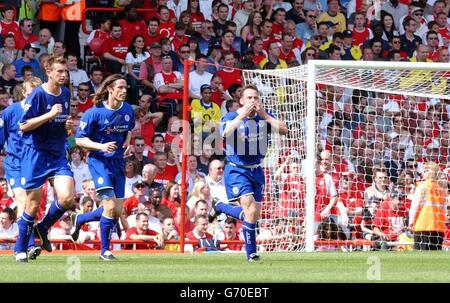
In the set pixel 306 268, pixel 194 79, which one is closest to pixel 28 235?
pixel 306 268

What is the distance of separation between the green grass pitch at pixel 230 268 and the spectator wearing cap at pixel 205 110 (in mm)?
5291

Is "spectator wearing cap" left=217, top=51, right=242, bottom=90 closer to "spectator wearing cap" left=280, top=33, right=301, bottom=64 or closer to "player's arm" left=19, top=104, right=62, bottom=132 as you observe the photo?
"spectator wearing cap" left=280, top=33, right=301, bottom=64

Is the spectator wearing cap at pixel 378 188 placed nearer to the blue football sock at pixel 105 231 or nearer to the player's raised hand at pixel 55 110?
the blue football sock at pixel 105 231

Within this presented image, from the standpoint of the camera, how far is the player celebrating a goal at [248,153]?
571 inches

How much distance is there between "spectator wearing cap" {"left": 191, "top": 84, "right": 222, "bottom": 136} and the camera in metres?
21.5

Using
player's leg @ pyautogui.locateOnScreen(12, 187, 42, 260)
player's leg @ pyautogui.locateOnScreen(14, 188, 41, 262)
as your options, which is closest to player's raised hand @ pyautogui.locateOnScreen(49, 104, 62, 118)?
player's leg @ pyautogui.locateOnScreen(14, 188, 41, 262)

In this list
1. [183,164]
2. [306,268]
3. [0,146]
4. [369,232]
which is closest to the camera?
[306,268]

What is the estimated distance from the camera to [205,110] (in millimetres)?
21766

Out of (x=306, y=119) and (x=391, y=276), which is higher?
(x=306, y=119)

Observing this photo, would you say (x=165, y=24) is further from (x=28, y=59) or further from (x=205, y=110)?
(x=28, y=59)

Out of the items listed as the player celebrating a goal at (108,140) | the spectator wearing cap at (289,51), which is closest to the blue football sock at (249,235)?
the player celebrating a goal at (108,140)

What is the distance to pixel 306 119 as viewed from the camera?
18.3 meters

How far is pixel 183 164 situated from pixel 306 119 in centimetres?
196
